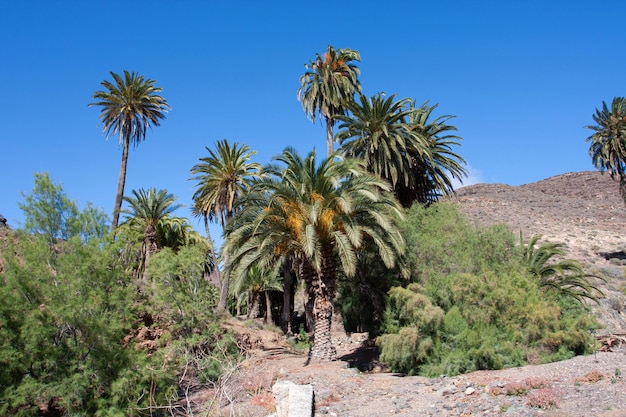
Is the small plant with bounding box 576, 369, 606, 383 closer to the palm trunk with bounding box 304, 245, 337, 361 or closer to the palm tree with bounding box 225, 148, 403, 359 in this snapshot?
the palm tree with bounding box 225, 148, 403, 359

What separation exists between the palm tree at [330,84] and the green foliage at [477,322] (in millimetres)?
13689

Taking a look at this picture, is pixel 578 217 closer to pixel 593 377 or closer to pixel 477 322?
pixel 477 322

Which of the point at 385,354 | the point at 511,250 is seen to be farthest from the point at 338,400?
the point at 511,250

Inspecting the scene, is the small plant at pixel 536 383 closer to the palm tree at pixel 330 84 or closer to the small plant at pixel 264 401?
the small plant at pixel 264 401

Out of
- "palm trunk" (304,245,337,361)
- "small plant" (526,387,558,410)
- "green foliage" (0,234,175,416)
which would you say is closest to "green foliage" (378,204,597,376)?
"palm trunk" (304,245,337,361)

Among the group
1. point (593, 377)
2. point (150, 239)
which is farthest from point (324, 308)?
point (150, 239)

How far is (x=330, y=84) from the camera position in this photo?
31.3m

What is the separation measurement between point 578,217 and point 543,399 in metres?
53.0

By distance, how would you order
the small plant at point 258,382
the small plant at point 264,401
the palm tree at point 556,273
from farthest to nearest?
the palm tree at point 556,273 → the small plant at point 258,382 → the small plant at point 264,401

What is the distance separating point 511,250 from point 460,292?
457 centimetres

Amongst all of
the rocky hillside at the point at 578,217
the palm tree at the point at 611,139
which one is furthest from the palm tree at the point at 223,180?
the palm tree at the point at 611,139

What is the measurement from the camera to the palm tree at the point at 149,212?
29.4m

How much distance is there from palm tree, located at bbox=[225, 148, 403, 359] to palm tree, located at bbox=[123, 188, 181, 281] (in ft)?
35.5

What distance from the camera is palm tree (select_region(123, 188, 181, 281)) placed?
2936cm
